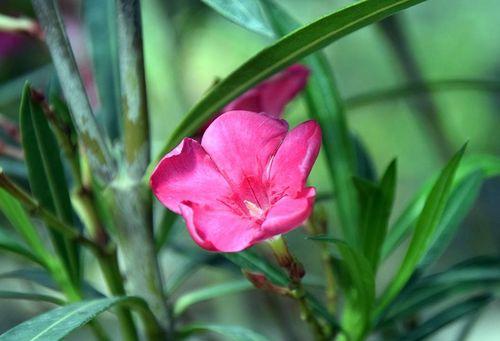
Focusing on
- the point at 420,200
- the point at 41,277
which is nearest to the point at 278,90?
the point at 420,200

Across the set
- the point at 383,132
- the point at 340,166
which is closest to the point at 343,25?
the point at 340,166

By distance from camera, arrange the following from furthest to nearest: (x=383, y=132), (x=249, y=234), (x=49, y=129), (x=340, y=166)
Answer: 1. (x=383, y=132)
2. (x=340, y=166)
3. (x=49, y=129)
4. (x=249, y=234)

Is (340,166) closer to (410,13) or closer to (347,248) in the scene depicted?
(347,248)

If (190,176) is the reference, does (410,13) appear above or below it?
above

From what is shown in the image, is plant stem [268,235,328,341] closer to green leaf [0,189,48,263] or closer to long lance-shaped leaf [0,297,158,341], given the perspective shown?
long lance-shaped leaf [0,297,158,341]

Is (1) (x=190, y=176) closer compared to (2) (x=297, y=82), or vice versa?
(1) (x=190, y=176)

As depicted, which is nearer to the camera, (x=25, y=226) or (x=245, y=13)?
(x=245, y=13)

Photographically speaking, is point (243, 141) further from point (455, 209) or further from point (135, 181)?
point (455, 209)
